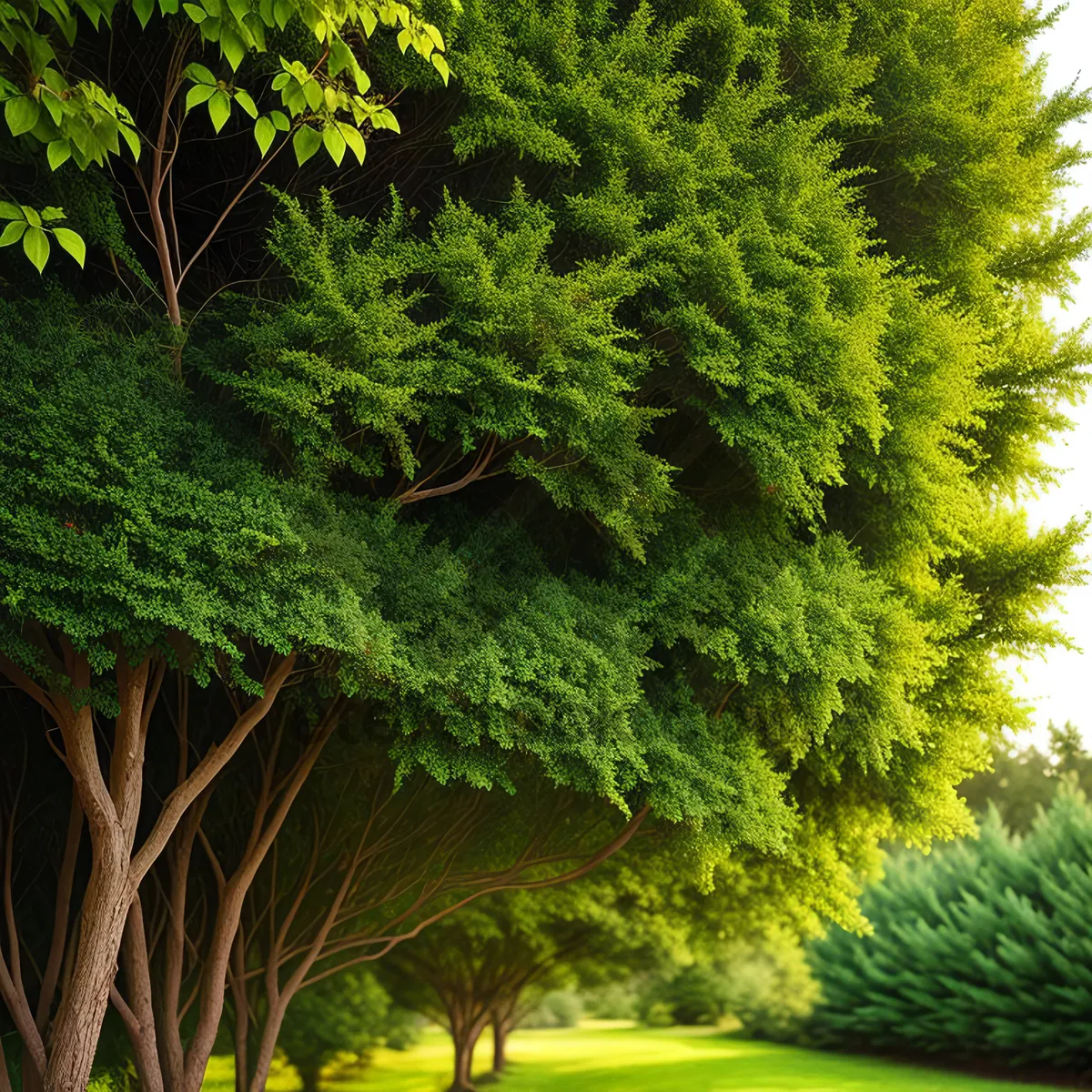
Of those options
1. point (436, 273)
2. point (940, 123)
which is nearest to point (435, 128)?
point (436, 273)

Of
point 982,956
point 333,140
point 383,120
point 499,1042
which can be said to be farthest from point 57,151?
point 499,1042

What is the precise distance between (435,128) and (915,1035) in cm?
2538

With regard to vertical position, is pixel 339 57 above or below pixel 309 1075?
above

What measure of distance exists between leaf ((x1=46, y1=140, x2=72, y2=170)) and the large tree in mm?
2137

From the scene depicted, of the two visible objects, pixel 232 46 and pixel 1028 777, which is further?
pixel 1028 777

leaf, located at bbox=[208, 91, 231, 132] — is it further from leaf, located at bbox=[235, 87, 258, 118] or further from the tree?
the tree

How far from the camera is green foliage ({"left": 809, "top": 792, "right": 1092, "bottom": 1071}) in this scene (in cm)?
2286

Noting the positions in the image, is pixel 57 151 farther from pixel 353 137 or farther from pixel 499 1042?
pixel 499 1042

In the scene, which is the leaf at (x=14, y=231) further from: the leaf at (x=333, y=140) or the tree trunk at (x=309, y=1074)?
the tree trunk at (x=309, y=1074)

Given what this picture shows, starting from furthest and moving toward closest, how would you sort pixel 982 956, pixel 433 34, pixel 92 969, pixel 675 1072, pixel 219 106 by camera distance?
pixel 675 1072 < pixel 982 956 < pixel 92 969 < pixel 433 34 < pixel 219 106

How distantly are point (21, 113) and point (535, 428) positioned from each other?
5.02 m

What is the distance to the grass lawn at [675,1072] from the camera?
2388 cm

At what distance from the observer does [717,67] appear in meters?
11.6

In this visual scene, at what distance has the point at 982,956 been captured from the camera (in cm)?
2436
